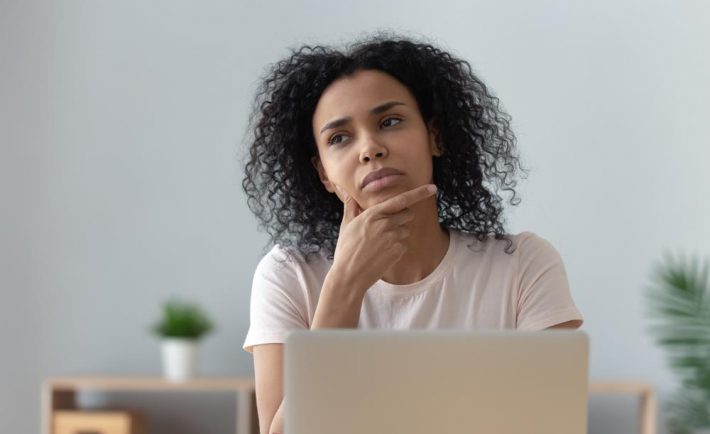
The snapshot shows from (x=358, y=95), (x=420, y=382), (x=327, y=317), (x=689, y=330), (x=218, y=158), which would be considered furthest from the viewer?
(x=218, y=158)

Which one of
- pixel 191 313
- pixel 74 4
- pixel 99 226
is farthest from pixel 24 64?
pixel 191 313

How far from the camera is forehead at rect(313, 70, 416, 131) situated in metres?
1.83

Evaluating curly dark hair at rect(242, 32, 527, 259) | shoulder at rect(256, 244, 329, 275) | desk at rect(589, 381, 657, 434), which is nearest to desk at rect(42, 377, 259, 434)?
desk at rect(589, 381, 657, 434)

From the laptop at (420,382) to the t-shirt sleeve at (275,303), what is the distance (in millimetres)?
760

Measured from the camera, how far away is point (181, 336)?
396cm

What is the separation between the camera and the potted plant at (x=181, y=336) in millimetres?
3943

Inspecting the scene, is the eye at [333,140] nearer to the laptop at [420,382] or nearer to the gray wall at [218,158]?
the laptop at [420,382]

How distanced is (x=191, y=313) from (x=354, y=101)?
2.35 meters

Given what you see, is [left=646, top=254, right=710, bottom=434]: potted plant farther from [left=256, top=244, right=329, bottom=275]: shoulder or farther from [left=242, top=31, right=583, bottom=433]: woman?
[left=256, top=244, right=329, bottom=275]: shoulder

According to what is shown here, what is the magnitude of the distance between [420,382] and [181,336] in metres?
3.00

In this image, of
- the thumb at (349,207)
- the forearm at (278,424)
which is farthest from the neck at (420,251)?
the forearm at (278,424)

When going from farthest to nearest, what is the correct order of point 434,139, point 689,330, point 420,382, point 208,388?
point 208,388
point 689,330
point 434,139
point 420,382

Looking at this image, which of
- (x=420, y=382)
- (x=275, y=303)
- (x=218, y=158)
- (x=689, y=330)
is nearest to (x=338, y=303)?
(x=275, y=303)

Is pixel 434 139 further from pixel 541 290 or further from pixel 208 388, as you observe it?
Result: pixel 208 388
